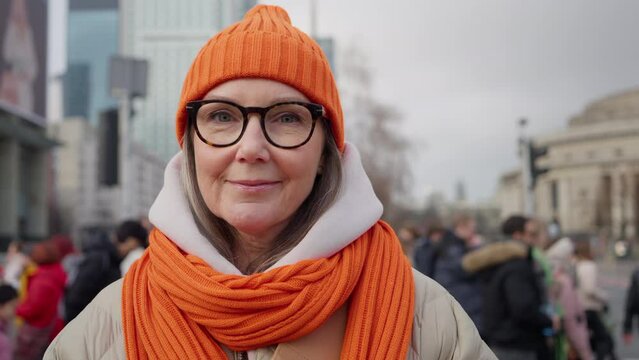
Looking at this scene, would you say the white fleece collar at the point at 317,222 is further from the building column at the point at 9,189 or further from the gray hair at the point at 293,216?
the building column at the point at 9,189

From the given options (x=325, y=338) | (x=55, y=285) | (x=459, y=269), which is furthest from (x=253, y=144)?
(x=459, y=269)

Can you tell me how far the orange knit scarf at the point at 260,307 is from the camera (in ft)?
4.40

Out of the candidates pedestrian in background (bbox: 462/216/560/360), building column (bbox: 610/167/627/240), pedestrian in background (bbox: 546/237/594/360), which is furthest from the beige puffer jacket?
building column (bbox: 610/167/627/240)

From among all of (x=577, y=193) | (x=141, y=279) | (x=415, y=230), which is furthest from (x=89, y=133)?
(x=141, y=279)

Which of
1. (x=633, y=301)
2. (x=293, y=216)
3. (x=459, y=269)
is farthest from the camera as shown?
(x=633, y=301)

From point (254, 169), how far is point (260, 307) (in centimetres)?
32

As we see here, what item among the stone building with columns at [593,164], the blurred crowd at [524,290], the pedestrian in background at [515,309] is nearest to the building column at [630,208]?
the stone building with columns at [593,164]

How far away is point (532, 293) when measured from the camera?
4363 millimetres

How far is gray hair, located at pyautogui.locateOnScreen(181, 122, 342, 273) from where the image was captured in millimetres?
1526

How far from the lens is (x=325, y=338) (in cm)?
140

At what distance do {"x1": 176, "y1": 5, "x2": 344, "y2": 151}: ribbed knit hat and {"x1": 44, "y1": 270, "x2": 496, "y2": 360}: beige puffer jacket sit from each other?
0.48 meters

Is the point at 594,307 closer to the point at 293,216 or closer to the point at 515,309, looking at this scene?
the point at 515,309

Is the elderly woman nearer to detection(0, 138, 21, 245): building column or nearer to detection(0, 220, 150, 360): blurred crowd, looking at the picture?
detection(0, 220, 150, 360): blurred crowd

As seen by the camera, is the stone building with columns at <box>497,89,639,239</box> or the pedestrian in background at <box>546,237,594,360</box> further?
the stone building with columns at <box>497,89,639,239</box>
